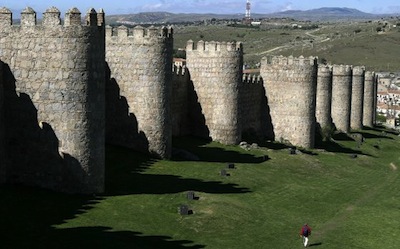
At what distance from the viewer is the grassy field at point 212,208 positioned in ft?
73.8

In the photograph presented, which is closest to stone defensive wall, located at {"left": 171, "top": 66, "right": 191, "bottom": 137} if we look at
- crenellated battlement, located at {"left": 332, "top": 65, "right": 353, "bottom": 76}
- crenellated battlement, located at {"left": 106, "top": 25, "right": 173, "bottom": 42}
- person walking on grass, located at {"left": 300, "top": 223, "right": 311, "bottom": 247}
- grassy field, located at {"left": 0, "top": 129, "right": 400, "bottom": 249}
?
grassy field, located at {"left": 0, "top": 129, "right": 400, "bottom": 249}

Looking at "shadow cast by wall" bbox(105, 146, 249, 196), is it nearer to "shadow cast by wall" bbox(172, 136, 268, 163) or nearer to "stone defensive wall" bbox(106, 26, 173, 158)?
"stone defensive wall" bbox(106, 26, 173, 158)

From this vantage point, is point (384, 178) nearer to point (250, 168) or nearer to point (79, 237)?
point (250, 168)

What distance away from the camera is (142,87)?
3738 cm

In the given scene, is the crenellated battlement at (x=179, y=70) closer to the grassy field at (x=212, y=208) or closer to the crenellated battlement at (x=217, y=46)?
the crenellated battlement at (x=217, y=46)

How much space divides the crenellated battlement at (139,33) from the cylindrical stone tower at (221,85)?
8.26 m

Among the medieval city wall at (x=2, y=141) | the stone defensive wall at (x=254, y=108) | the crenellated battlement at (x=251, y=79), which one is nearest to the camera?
the medieval city wall at (x=2, y=141)

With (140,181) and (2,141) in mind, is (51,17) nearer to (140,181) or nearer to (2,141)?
(2,141)

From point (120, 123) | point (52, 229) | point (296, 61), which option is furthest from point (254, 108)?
point (52, 229)

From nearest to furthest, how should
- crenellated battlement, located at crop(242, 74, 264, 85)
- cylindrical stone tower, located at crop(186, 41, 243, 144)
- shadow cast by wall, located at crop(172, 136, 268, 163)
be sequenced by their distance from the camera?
shadow cast by wall, located at crop(172, 136, 268, 163), cylindrical stone tower, located at crop(186, 41, 243, 144), crenellated battlement, located at crop(242, 74, 264, 85)

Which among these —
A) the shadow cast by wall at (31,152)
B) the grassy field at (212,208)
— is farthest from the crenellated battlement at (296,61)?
the shadow cast by wall at (31,152)

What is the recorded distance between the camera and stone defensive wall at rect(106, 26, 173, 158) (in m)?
37.2

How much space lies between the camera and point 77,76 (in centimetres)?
2609

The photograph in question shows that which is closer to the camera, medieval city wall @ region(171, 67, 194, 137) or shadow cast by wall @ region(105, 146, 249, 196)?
shadow cast by wall @ region(105, 146, 249, 196)
